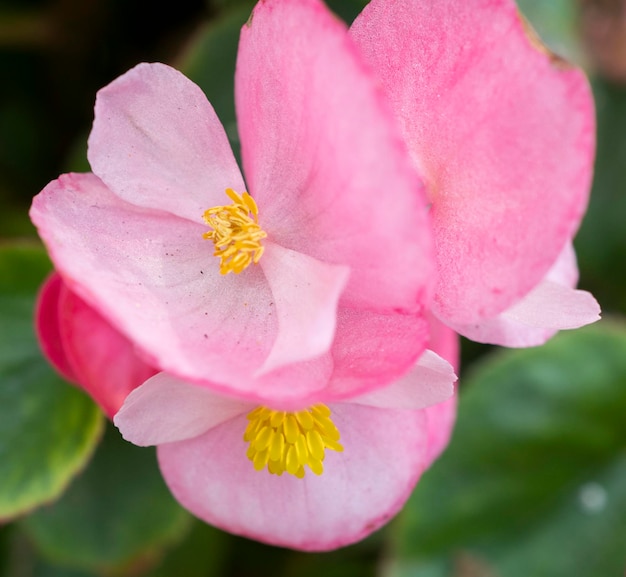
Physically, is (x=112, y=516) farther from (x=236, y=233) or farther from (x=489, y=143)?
(x=489, y=143)

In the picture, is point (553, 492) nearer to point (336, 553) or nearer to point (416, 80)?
point (336, 553)

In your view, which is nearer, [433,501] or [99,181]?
[99,181]

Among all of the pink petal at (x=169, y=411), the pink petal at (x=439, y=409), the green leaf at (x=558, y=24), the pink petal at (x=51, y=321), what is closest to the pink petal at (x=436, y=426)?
the pink petal at (x=439, y=409)

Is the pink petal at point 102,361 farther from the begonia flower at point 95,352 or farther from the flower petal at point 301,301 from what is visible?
the flower petal at point 301,301

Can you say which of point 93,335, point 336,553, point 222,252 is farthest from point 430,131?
point 336,553

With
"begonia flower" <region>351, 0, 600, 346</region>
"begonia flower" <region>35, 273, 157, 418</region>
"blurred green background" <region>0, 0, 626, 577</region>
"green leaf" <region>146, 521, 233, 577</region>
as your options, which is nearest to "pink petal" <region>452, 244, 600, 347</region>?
"begonia flower" <region>351, 0, 600, 346</region>

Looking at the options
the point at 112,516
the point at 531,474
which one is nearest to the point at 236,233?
the point at 112,516

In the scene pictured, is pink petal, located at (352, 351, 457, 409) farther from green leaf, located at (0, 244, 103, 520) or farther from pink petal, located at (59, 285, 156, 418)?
green leaf, located at (0, 244, 103, 520)
